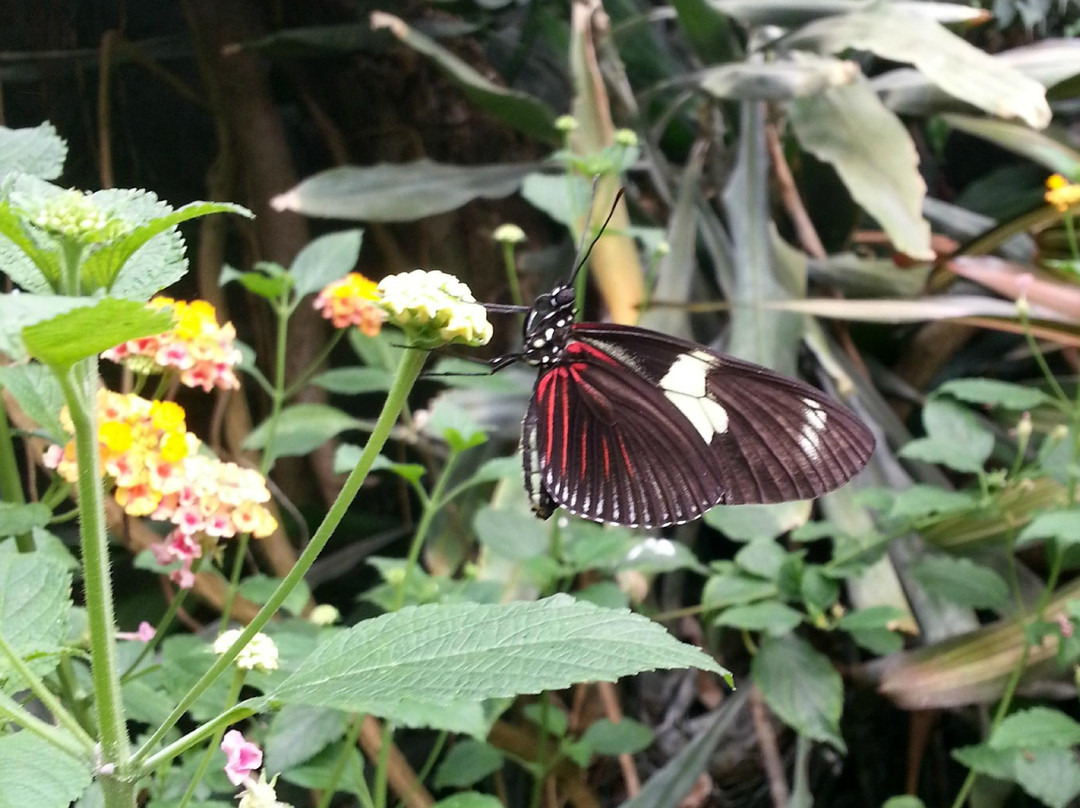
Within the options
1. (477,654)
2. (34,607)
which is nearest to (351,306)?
(34,607)

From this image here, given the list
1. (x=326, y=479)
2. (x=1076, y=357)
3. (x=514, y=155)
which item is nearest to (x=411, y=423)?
(x=326, y=479)

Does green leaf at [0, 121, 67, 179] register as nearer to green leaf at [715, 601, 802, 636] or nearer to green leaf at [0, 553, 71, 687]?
green leaf at [0, 553, 71, 687]

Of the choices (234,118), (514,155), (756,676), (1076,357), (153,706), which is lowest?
(756,676)

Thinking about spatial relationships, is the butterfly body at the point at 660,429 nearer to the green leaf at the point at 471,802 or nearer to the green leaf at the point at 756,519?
the green leaf at the point at 756,519

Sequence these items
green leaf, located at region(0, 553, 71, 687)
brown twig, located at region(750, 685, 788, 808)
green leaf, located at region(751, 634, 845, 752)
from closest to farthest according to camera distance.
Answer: green leaf, located at region(0, 553, 71, 687), green leaf, located at region(751, 634, 845, 752), brown twig, located at region(750, 685, 788, 808)

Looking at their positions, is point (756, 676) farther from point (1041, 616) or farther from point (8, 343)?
point (8, 343)

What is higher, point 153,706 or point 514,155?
point 514,155

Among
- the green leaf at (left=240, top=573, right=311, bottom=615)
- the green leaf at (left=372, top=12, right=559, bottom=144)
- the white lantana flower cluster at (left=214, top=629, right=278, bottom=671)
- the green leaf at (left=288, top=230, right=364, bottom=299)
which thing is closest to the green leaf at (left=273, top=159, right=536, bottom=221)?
the green leaf at (left=372, top=12, right=559, bottom=144)

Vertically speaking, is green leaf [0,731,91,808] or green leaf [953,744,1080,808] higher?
green leaf [0,731,91,808]
